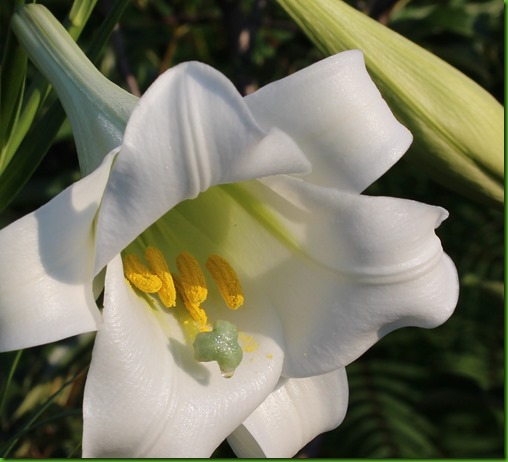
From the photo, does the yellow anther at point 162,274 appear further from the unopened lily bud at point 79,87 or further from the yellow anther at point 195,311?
the unopened lily bud at point 79,87

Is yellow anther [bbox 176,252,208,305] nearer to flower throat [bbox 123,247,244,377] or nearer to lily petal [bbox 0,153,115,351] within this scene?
flower throat [bbox 123,247,244,377]

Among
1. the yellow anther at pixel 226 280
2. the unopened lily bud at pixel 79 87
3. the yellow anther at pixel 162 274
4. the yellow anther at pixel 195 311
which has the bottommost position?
the yellow anther at pixel 195 311

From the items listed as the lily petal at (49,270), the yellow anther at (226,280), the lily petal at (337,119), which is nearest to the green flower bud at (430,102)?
the lily petal at (337,119)

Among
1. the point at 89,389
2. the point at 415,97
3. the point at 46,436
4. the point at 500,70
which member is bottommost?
the point at 46,436

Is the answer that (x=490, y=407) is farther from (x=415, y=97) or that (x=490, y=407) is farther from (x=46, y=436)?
(x=415, y=97)

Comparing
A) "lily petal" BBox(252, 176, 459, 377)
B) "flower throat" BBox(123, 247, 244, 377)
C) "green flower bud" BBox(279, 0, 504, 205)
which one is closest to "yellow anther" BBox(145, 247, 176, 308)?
"flower throat" BBox(123, 247, 244, 377)

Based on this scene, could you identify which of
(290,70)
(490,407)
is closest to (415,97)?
(290,70)

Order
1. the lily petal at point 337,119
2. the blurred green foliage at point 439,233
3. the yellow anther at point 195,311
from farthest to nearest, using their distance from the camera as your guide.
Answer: the blurred green foliage at point 439,233
the yellow anther at point 195,311
the lily petal at point 337,119
